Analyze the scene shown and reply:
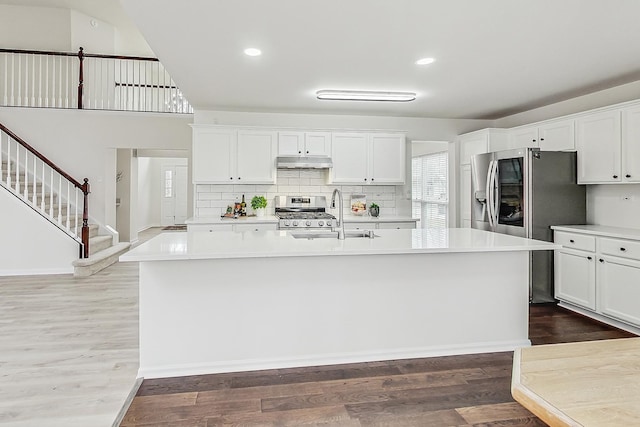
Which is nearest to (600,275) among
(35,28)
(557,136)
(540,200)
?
(540,200)

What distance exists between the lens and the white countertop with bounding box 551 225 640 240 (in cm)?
356

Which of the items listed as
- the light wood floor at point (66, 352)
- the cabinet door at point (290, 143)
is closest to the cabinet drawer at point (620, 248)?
the cabinet door at point (290, 143)

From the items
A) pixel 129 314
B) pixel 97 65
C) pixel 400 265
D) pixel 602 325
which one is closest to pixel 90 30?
pixel 97 65

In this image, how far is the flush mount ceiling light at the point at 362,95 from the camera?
476 cm

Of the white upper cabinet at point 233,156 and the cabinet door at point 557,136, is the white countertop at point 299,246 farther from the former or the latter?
the white upper cabinet at point 233,156

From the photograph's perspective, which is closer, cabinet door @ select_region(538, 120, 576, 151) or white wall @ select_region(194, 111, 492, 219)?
cabinet door @ select_region(538, 120, 576, 151)

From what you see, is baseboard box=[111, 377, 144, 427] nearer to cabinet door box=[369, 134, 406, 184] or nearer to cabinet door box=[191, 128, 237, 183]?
cabinet door box=[191, 128, 237, 183]

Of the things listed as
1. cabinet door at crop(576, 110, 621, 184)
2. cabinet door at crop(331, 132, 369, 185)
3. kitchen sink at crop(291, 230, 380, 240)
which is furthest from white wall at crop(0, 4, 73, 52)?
cabinet door at crop(576, 110, 621, 184)

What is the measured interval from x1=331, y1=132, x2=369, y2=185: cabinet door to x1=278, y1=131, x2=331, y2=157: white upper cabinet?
12 cm

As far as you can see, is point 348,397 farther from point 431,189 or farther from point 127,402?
point 431,189

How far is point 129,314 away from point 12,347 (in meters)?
1.02

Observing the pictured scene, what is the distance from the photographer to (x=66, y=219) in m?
6.54

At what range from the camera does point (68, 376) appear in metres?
2.70

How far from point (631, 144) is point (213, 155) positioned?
4.77 metres
